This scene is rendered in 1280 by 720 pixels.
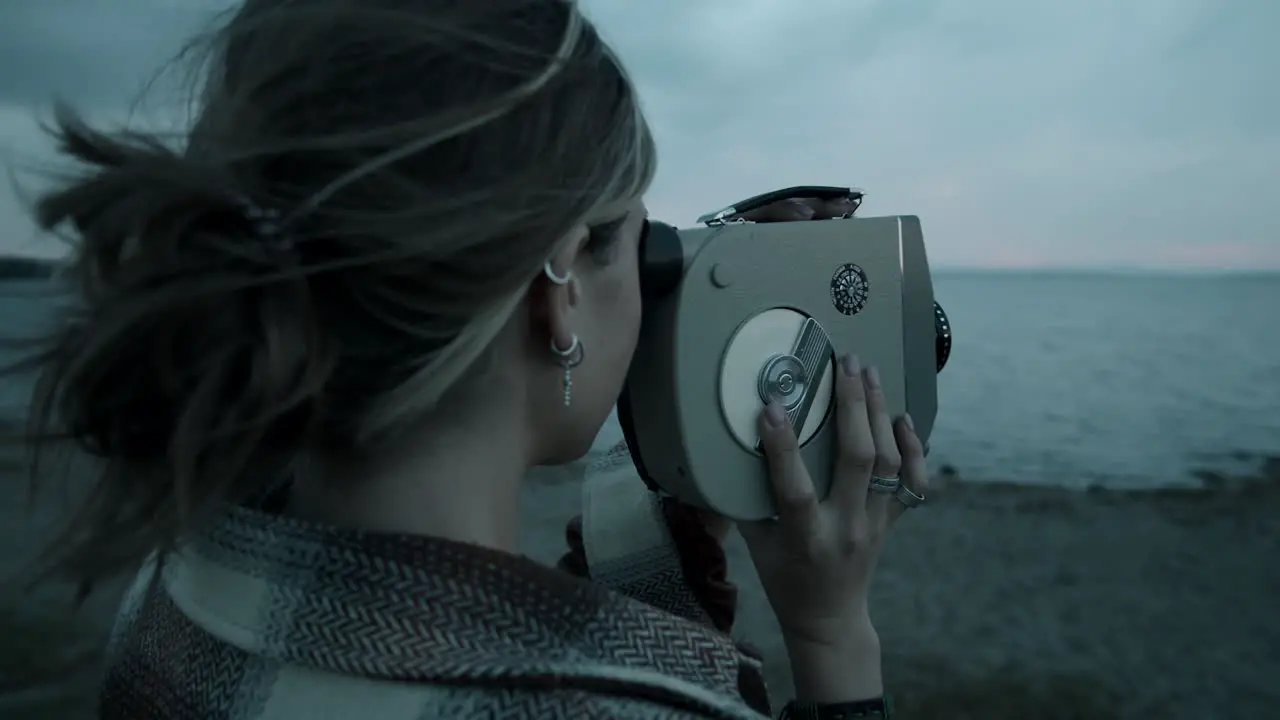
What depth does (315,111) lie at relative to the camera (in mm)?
658

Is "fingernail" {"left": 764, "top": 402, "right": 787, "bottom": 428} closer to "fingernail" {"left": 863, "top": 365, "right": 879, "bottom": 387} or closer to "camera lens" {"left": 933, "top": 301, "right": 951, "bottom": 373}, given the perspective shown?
"fingernail" {"left": 863, "top": 365, "right": 879, "bottom": 387}

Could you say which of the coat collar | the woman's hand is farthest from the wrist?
the coat collar

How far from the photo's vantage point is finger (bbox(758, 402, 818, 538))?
1010 millimetres

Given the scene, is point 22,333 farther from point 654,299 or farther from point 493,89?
point 654,299

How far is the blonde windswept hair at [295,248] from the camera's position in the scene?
639mm

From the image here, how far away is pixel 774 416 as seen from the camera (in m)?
1.01

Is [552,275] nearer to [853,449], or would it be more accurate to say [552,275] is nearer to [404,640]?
[404,640]

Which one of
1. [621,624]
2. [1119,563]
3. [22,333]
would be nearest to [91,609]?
[22,333]

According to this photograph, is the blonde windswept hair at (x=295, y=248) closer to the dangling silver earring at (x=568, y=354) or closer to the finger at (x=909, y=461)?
the dangling silver earring at (x=568, y=354)

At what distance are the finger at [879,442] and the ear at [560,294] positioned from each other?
0.46 metres

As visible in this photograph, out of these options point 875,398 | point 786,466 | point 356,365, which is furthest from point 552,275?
point 875,398

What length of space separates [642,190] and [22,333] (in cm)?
51

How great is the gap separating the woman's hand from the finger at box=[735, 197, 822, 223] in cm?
21

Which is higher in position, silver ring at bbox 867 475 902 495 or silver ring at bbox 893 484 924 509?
silver ring at bbox 867 475 902 495
